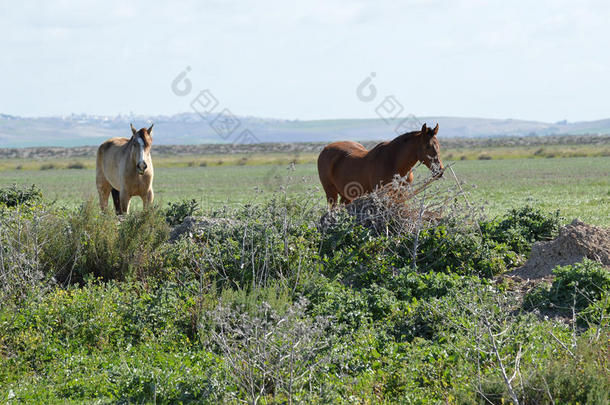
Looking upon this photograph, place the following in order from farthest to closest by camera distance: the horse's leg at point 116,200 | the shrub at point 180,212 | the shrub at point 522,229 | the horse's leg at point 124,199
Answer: the horse's leg at point 116,200, the horse's leg at point 124,199, the shrub at point 180,212, the shrub at point 522,229

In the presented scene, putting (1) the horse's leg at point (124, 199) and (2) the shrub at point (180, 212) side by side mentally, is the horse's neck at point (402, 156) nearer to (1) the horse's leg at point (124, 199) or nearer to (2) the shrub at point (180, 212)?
(2) the shrub at point (180, 212)

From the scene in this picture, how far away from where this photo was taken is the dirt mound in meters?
9.37

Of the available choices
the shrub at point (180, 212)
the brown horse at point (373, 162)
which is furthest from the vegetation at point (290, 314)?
the shrub at point (180, 212)

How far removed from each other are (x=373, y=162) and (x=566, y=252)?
14.1ft

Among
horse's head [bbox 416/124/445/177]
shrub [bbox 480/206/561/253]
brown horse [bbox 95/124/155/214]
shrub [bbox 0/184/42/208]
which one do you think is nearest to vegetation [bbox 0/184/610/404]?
shrub [bbox 480/206/561/253]

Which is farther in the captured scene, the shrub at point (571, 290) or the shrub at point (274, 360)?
the shrub at point (571, 290)

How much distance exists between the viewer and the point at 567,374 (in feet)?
17.7

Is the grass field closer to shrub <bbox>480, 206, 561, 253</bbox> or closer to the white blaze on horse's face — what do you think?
shrub <bbox>480, 206, 561, 253</bbox>

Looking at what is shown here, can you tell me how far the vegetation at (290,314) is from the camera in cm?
575

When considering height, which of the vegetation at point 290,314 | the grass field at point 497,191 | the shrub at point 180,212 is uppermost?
the shrub at point 180,212

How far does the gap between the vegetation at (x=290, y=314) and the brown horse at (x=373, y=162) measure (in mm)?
1843

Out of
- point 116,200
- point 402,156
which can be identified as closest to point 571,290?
point 402,156

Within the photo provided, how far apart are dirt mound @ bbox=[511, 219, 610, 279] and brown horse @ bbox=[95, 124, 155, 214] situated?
22.4 ft

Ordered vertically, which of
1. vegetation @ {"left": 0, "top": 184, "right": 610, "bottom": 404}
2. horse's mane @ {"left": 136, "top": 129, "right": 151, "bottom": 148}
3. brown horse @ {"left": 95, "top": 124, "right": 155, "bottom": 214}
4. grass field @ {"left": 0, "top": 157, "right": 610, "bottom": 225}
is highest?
horse's mane @ {"left": 136, "top": 129, "right": 151, "bottom": 148}
